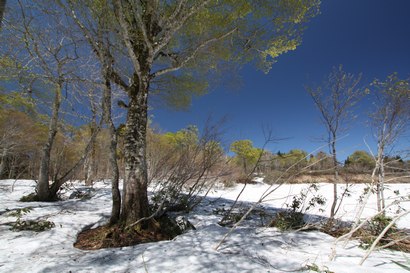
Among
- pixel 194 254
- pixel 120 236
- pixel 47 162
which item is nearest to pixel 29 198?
pixel 47 162

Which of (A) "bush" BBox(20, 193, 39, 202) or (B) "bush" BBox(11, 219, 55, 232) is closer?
(B) "bush" BBox(11, 219, 55, 232)

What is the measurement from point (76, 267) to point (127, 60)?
4161 mm

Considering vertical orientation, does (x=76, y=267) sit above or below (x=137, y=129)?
below

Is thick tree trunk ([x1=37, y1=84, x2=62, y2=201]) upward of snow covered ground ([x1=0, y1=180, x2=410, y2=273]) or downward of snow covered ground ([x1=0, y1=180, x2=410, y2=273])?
→ upward

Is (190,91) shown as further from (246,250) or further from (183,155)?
(246,250)

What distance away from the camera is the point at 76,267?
7.52ft

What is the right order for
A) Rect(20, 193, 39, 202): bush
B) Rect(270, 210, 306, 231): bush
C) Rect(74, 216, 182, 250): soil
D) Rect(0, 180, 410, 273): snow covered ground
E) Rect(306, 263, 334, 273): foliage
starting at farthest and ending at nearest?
Rect(20, 193, 39, 202): bush → Rect(270, 210, 306, 231): bush → Rect(74, 216, 182, 250): soil → Rect(0, 180, 410, 273): snow covered ground → Rect(306, 263, 334, 273): foliage

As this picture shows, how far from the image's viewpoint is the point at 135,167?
142 inches

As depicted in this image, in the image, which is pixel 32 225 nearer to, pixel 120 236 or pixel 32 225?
pixel 32 225

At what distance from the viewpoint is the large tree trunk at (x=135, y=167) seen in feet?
11.6

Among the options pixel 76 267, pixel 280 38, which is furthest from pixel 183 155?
pixel 280 38

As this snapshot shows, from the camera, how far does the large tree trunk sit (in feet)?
11.6

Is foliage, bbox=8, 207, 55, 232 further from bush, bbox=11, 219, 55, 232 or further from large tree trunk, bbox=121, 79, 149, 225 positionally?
large tree trunk, bbox=121, 79, 149, 225

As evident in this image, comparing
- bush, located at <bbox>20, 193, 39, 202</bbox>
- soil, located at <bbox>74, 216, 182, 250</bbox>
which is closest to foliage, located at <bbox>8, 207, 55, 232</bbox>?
soil, located at <bbox>74, 216, 182, 250</bbox>
